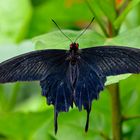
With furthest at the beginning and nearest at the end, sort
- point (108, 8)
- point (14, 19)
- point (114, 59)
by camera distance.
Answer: point (14, 19) → point (108, 8) → point (114, 59)

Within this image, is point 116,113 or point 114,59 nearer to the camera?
point 114,59

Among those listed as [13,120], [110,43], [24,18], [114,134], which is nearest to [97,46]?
[110,43]

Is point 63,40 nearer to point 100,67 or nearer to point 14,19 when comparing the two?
point 100,67

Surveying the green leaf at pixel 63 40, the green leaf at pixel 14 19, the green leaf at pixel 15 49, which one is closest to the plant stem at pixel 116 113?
the green leaf at pixel 63 40

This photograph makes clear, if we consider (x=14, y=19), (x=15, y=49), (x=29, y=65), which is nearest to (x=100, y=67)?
(x=29, y=65)

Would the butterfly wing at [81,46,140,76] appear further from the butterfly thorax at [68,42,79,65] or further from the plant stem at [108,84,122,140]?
the plant stem at [108,84,122,140]

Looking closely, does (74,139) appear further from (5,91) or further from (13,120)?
(5,91)
